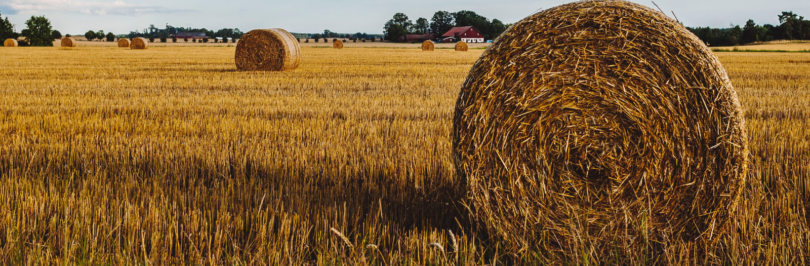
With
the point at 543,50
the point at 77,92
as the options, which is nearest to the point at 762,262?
the point at 543,50

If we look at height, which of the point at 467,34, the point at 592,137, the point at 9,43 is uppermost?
the point at 467,34

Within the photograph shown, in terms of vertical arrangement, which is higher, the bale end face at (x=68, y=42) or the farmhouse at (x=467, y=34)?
the farmhouse at (x=467, y=34)

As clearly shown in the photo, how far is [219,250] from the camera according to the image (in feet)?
10.1

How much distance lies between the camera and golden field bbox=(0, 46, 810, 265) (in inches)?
122

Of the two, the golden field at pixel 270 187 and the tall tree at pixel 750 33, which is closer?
the golden field at pixel 270 187

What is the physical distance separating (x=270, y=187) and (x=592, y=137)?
2161mm

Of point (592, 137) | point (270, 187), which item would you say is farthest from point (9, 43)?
point (592, 137)

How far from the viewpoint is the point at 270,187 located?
14.1ft

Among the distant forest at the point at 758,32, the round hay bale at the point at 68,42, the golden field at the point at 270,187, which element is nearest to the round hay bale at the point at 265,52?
the golden field at the point at 270,187

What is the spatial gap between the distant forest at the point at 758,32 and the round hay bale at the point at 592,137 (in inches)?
2379

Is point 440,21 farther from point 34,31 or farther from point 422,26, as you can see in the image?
point 34,31

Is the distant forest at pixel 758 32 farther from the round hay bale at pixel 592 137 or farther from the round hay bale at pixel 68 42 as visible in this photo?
A: the round hay bale at pixel 592 137

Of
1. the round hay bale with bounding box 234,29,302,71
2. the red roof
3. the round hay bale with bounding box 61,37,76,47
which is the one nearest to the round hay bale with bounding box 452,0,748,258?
the round hay bale with bounding box 234,29,302,71

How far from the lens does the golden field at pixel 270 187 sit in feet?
10.2
